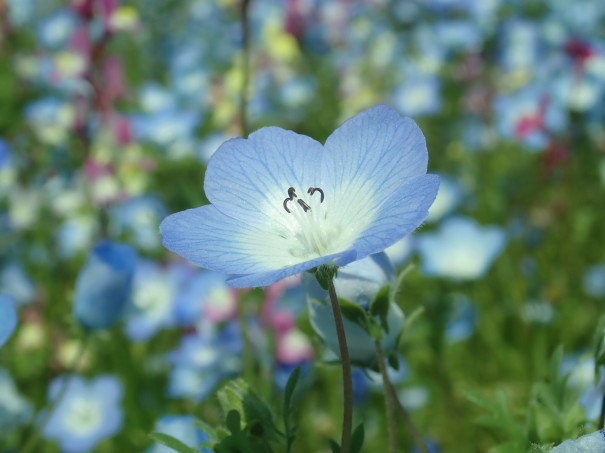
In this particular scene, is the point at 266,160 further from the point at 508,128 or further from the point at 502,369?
the point at 508,128

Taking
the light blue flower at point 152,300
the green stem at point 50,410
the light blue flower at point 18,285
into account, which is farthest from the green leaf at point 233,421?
the light blue flower at point 18,285

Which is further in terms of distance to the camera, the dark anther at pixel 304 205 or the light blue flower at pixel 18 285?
the light blue flower at pixel 18 285

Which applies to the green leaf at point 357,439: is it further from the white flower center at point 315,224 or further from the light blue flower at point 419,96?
the light blue flower at point 419,96

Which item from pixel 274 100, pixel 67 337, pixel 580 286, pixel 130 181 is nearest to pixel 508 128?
pixel 580 286

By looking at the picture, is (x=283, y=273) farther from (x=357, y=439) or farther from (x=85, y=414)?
(x=85, y=414)

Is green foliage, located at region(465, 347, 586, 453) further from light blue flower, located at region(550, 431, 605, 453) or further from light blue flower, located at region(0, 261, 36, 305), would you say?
light blue flower, located at region(0, 261, 36, 305)

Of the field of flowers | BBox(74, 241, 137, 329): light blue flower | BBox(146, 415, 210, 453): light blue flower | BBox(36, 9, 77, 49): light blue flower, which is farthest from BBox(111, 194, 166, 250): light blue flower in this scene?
BBox(146, 415, 210, 453): light blue flower

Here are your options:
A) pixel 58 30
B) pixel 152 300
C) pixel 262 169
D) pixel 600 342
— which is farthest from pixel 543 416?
pixel 58 30
